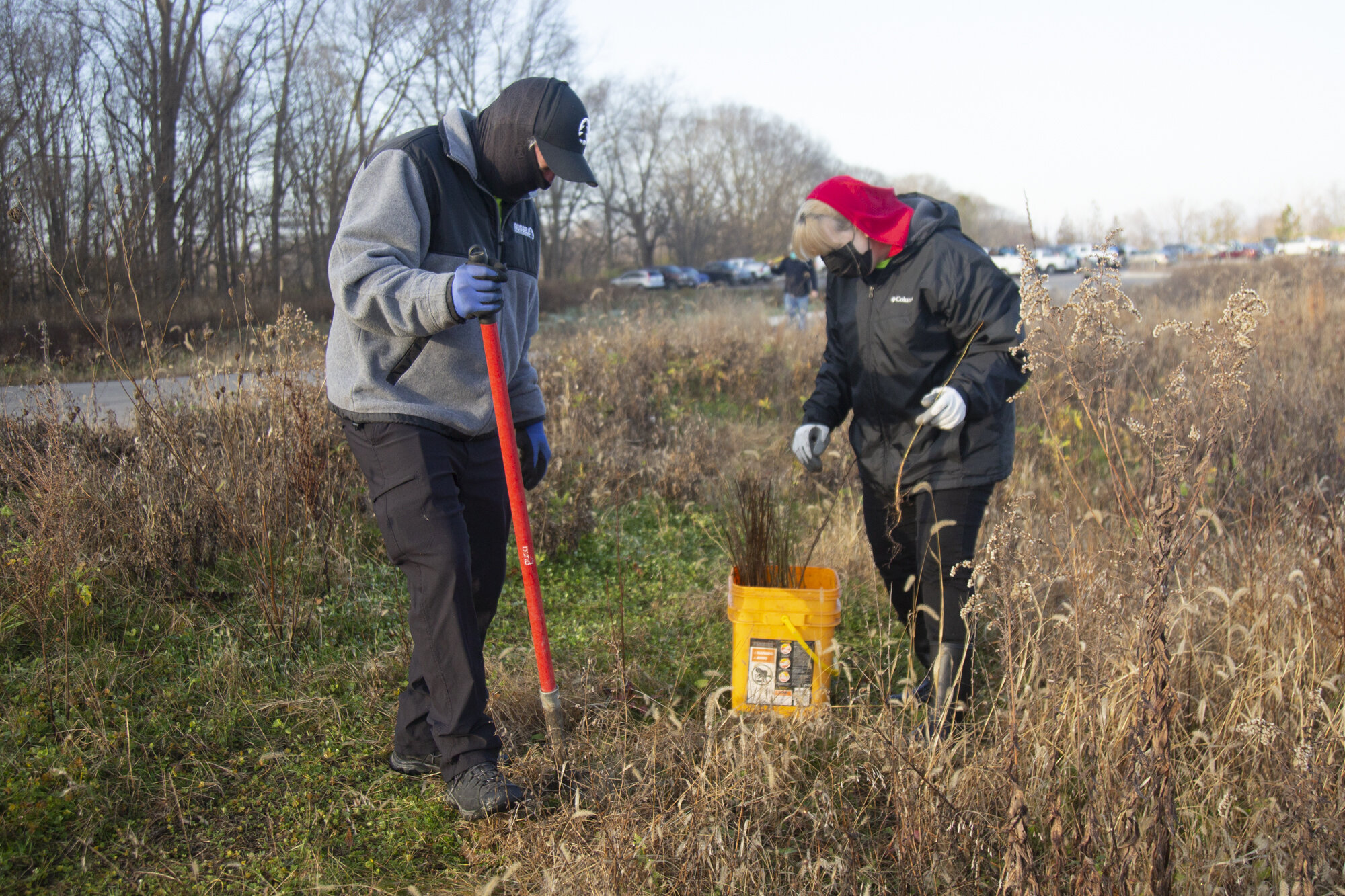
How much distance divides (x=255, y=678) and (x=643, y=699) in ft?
4.18

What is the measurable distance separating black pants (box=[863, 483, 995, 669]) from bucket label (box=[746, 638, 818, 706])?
1.08 feet

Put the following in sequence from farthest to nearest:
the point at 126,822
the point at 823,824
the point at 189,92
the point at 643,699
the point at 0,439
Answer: the point at 189,92
the point at 0,439
the point at 643,699
the point at 126,822
the point at 823,824

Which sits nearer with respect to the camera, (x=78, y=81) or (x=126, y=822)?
(x=126, y=822)

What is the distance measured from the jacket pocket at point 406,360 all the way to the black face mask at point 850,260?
120 centimetres

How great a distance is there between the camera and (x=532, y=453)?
105 inches

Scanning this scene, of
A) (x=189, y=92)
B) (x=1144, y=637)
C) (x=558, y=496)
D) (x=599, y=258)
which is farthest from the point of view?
(x=599, y=258)

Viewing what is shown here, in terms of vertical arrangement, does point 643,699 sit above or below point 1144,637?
below

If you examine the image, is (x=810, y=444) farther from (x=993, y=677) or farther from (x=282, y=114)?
(x=282, y=114)

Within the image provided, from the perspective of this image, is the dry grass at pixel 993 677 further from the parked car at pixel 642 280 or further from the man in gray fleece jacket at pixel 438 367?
the parked car at pixel 642 280

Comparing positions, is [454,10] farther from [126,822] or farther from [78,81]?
[126,822]

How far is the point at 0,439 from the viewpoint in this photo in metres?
3.52

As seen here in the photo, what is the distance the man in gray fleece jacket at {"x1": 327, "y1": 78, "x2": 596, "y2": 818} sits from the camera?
2.02 meters

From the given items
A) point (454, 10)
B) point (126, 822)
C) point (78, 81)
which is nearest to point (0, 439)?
point (126, 822)

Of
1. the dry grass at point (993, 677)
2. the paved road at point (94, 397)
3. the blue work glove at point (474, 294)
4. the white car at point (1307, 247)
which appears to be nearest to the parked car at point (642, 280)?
the white car at point (1307, 247)
